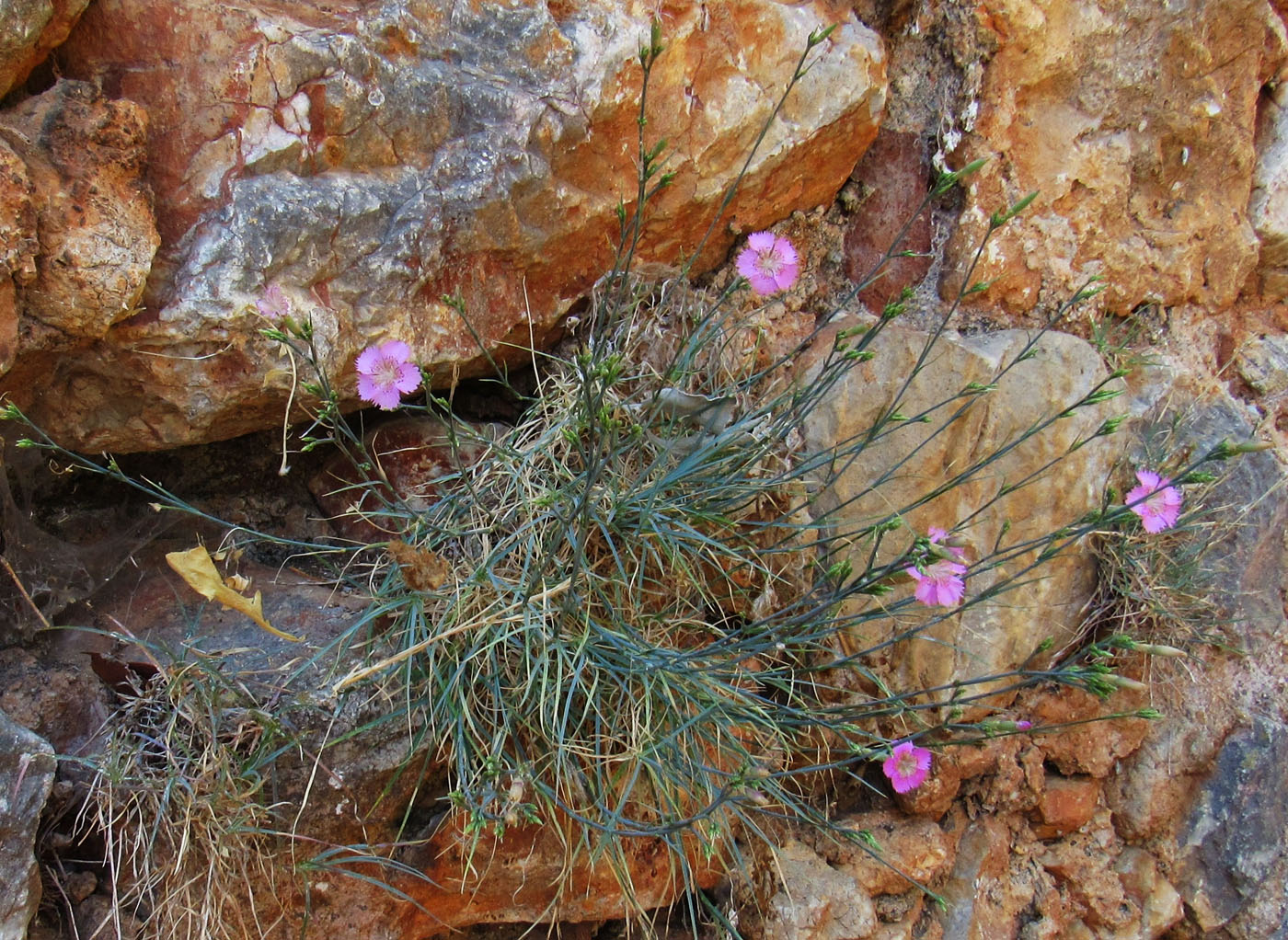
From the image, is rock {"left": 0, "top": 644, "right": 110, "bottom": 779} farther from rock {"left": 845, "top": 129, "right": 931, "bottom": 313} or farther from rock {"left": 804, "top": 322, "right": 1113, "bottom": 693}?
rock {"left": 845, "top": 129, "right": 931, "bottom": 313}

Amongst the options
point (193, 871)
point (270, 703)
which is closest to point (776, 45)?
point (270, 703)

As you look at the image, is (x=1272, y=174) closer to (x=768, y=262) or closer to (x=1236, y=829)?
(x=768, y=262)

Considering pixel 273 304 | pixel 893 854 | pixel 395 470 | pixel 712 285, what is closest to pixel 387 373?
pixel 273 304

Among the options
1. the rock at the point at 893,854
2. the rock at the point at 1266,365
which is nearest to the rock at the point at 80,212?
the rock at the point at 893,854

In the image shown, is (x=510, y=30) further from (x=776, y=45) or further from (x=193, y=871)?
(x=193, y=871)

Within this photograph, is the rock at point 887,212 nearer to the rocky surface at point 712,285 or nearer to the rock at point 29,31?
the rocky surface at point 712,285
